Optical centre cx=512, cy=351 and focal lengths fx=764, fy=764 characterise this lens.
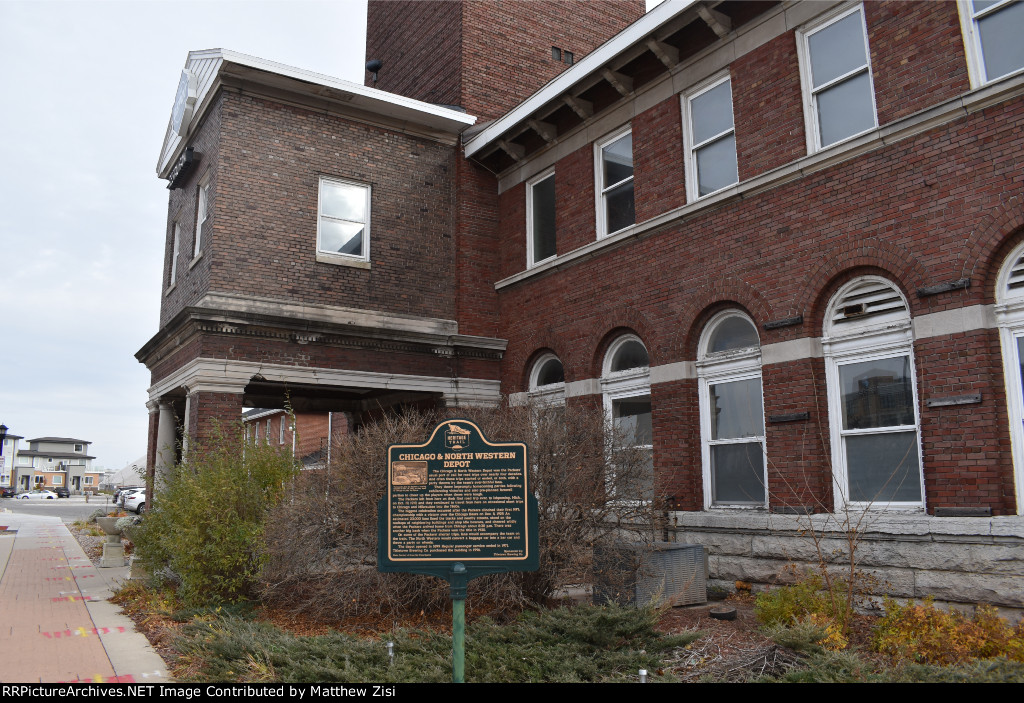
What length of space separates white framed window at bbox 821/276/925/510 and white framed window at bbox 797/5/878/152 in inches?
88.9

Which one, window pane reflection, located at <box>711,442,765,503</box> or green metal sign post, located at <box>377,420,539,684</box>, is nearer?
green metal sign post, located at <box>377,420,539,684</box>

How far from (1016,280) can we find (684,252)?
498cm

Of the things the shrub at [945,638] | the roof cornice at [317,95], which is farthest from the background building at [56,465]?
the shrub at [945,638]

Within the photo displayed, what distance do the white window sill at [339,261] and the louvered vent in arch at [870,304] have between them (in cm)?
967

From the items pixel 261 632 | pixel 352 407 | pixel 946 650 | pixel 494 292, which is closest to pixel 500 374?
pixel 494 292

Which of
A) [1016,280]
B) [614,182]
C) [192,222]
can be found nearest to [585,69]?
[614,182]

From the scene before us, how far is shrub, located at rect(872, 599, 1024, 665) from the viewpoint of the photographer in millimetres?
6801

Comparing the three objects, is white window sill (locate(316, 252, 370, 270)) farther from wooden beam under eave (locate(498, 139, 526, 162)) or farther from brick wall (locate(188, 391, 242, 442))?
wooden beam under eave (locate(498, 139, 526, 162))

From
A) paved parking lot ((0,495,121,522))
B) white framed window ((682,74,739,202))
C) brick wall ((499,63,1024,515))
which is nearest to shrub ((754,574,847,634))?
brick wall ((499,63,1024,515))

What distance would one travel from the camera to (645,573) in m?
8.98

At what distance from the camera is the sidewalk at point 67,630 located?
7.16 meters

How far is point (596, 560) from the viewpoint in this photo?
8.84 m

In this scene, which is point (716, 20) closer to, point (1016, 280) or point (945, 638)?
point (1016, 280)

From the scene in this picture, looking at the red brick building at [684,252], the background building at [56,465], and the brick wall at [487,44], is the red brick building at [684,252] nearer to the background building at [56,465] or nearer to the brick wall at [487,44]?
the brick wall at [487,44]
